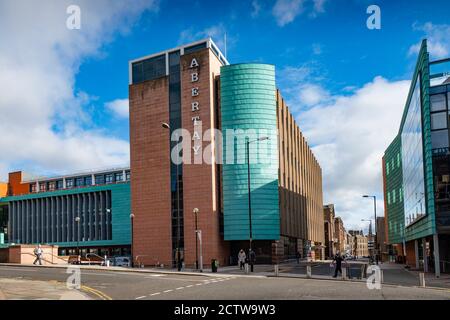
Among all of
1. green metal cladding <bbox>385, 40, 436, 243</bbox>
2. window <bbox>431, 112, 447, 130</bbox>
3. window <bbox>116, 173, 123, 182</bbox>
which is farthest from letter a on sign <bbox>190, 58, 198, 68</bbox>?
window <bbox>116, 173, 123, 182</bbox>

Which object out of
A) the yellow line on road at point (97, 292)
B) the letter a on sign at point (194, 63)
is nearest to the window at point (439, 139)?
the yellow line on road at point (97, 292)

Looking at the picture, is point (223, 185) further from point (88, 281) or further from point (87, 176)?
point (87, 176)

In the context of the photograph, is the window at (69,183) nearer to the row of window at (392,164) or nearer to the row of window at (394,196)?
the row of window at (392,164)

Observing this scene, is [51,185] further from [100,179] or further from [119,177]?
[119,177]

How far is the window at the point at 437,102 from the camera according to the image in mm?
35250

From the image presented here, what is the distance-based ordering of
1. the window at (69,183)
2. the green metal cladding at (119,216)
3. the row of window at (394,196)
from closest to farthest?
the row of window at (394,196) < the green metal cladding at (119,216) < the window at (69,183)

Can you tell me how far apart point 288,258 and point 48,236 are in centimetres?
5407

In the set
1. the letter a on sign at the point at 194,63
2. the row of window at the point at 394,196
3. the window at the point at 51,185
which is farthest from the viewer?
the window at the point at 51,185

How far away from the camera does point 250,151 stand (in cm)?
5400

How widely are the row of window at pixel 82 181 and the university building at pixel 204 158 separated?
47.6 meters

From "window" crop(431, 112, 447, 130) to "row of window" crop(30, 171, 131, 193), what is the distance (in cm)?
7684

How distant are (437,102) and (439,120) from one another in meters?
1.26
